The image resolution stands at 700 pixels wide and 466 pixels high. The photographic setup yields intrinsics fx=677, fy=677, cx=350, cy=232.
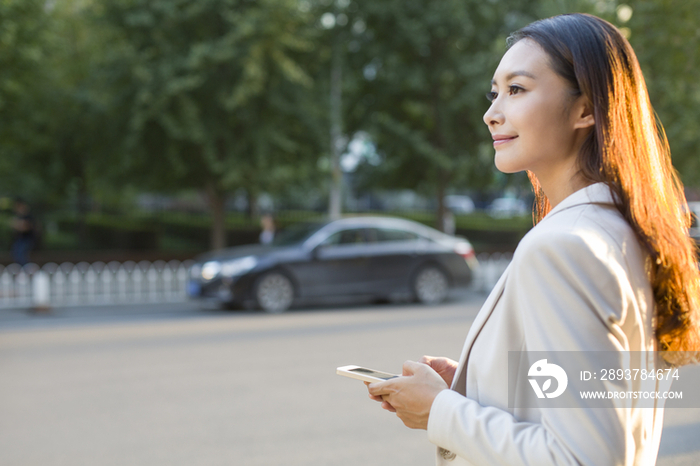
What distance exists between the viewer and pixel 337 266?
11.8 m

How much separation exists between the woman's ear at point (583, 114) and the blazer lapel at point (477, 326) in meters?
0.29

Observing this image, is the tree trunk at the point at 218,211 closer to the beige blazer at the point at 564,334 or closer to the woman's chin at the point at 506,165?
the woman's chin at the point at 506,165

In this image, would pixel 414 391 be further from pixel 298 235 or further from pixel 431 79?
pixel 431 79

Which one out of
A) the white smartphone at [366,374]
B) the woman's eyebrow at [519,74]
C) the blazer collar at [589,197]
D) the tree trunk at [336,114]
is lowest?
the white smartphone at [366,374]

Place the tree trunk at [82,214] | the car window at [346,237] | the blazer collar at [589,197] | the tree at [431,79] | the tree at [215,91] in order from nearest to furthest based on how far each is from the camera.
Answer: the blazer collar at [589,197]
the car window at [346,237]
the tree at [215,91]
the tree at [431,79]
the tree trunk at [82,214]

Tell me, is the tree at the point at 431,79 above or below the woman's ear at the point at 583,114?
above

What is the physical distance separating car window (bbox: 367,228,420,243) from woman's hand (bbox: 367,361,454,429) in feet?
35.6

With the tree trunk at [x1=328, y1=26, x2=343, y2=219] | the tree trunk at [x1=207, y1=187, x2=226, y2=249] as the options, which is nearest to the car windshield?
the tree trunk at [x1=328, y1=26, x2=343, y2=219]

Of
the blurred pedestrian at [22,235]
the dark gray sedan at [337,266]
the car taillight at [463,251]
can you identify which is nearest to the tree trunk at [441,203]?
the car taillight at [463,251]

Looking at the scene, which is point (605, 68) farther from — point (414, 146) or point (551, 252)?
point (414, 146)

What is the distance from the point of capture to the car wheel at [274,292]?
11.3 metres

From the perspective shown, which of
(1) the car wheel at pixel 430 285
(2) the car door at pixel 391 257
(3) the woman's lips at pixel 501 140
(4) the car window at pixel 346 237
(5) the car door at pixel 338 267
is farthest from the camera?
(1) the car wheel at pixel 430 285

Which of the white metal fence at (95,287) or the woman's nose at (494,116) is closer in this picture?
the woman's nose at (494,116)

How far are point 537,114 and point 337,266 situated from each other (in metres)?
10.7
